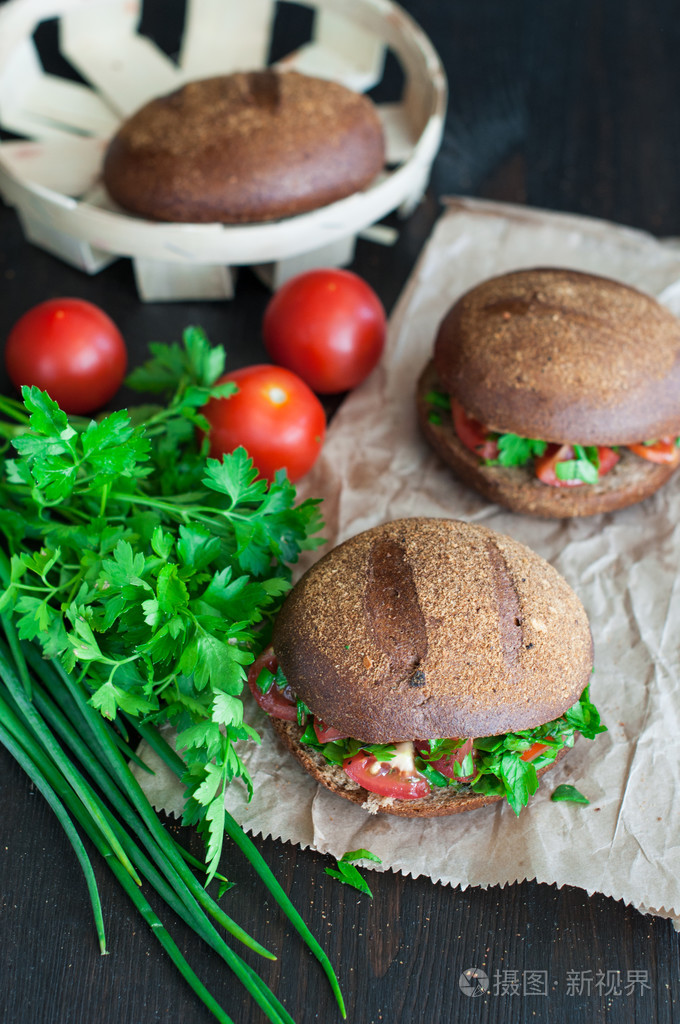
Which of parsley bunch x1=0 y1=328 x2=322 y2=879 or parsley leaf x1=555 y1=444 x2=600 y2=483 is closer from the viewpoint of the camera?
parsley bunch x1=0 y1=328 x2=322 y2=879

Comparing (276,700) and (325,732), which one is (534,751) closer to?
(325,732)

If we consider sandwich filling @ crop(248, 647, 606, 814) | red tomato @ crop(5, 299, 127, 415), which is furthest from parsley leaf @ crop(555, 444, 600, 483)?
red tomato @ crop(5, 299, 127, 415)

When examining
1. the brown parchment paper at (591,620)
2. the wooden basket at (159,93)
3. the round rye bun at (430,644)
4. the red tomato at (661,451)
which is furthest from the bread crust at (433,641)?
the wooden basket at (159,93)

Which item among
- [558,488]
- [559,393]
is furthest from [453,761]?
[559,393]

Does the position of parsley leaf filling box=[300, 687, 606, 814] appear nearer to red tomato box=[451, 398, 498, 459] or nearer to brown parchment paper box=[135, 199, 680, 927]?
brown parchment paper box=[135, 199, 680, 927]

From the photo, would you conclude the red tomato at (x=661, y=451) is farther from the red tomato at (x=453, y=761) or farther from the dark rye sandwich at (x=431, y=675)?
the red tomato at (x=453, y=761)

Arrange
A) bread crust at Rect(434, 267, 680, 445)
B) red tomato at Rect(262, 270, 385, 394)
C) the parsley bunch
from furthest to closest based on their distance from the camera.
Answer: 1. red tomato at Rect(262, 270, 385, 394)
2. bread crust at Rect(434, 267, 680, 445)
3. the parsley bunch
